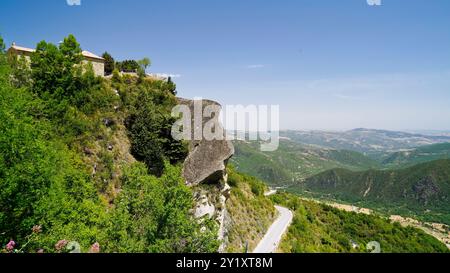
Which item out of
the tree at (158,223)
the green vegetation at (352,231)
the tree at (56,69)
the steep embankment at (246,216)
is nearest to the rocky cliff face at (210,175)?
the steep embankment at (246,216)

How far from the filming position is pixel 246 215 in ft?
107

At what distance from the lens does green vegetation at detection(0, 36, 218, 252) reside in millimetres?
13539

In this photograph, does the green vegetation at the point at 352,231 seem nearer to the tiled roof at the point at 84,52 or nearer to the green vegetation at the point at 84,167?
the green vegetation at the point at 84,167

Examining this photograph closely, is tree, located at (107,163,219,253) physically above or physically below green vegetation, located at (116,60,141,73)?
below

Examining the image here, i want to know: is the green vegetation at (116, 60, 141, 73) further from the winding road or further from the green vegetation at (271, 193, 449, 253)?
the green vegetation at (271, 193, 449, 253)

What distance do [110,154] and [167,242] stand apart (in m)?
18.5

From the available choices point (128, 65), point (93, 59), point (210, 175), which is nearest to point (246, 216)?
point (210, 175)

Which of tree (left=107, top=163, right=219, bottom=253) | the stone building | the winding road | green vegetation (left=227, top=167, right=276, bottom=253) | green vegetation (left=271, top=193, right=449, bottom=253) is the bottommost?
green vegetation (left=271, top=193, right=449, bottom=253)

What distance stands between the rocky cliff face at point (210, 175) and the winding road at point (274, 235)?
3959mm

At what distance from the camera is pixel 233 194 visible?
1325 inches

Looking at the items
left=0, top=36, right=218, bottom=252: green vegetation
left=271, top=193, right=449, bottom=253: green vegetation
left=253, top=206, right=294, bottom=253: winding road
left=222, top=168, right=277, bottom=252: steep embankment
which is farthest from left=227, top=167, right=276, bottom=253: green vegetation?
left=0, top=36, right=218, bottom=252: green vegetation

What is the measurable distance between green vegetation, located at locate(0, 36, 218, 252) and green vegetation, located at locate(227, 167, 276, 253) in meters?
7.81

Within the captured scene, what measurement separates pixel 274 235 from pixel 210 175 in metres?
10.6
